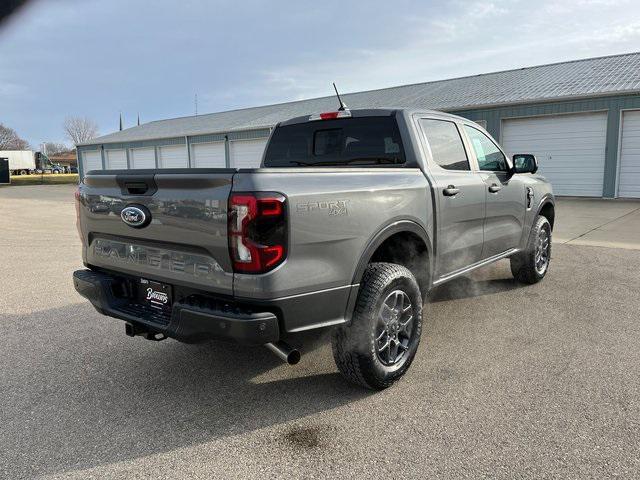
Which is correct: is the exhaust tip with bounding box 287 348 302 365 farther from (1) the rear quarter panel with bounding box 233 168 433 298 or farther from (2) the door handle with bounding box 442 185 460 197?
(2) the door handle with bounding box 442 185 460 197

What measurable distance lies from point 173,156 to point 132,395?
28915mm

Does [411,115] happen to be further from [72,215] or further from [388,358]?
[72,215]

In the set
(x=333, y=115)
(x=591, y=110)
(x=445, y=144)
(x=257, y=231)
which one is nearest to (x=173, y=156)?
(x=591, y=110)

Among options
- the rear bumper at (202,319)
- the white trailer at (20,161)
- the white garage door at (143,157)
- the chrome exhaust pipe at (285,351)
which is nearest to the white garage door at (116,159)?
the white garage door at (143,157)

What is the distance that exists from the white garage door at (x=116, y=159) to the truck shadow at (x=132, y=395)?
106 feet

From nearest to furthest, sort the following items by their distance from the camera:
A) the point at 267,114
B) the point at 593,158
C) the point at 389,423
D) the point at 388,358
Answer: the point at 389,423 < the point at 388,358 < the point at 593,158 < the point at 267,114

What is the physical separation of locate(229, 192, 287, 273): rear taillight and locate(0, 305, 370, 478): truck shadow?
3.29 feet

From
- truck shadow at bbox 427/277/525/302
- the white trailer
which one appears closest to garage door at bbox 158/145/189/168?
truck shadow at bbox 427/277/525/302

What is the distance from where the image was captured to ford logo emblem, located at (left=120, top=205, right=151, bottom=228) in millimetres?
2955

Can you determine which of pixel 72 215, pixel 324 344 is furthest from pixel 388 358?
pixel 72 215

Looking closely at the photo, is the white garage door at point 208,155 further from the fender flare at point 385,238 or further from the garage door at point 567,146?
the fender flare at point 385,238

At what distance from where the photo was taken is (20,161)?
210 ft

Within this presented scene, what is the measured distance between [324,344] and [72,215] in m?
13.0

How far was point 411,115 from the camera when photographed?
13.2 feet
